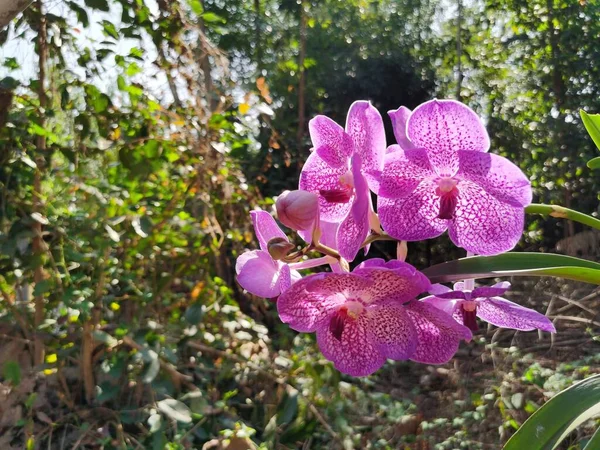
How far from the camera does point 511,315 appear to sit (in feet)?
1.37

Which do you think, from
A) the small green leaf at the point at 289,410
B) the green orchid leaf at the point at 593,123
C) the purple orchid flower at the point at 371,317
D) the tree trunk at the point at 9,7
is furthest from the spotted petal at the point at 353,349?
the small green leaf at the point at 289,410

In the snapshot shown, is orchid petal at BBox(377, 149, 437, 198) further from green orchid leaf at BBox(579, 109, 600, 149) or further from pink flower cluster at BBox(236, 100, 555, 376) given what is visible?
green orchid leaf at BBox(579, 109, 600, 149)

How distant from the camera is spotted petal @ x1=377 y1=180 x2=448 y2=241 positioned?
0.37 m

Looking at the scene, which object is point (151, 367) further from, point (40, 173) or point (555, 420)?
point (555, 420)

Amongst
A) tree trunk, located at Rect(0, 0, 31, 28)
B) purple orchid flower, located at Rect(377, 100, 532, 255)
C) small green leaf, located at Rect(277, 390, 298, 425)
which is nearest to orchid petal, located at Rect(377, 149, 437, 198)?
purple orchid flower, located at Rect(377, 100, 532, 255)

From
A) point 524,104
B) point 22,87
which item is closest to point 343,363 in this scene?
point 22,87

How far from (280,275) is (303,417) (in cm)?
180

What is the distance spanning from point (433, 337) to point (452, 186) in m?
0.09

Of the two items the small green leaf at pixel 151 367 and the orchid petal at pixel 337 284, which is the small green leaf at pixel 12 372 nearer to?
the small green leaf at pixel 151 367

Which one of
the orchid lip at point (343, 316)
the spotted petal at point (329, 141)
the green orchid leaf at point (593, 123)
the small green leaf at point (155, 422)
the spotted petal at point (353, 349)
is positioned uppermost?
the spotted petal at point (329, 141)

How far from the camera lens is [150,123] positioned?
1.86 metres

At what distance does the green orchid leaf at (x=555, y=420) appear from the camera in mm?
482

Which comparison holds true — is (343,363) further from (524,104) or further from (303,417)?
(524,104)

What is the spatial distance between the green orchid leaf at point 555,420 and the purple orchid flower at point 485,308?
4.4 inches
